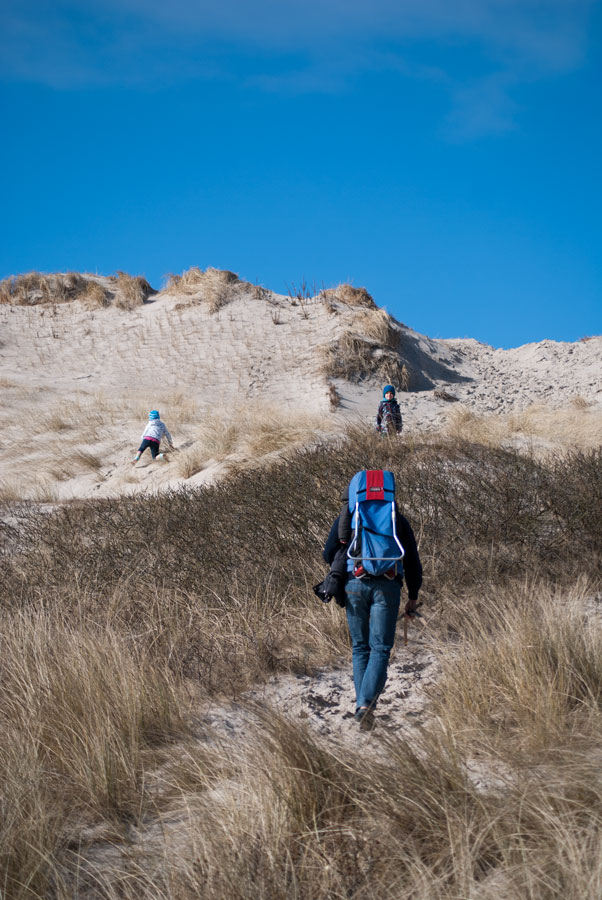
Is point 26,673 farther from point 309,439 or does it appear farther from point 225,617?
point 309,439

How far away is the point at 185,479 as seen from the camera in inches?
519

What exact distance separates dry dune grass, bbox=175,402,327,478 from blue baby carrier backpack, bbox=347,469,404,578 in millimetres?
8137

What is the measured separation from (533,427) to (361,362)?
842 cm

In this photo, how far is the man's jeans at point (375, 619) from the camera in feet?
12.5

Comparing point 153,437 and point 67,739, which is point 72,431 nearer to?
point 153,437

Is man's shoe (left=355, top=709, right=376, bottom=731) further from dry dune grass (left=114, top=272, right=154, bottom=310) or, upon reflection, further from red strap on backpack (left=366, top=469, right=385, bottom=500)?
dry dune grass (left=114, top=272, right=154, bottom=310)

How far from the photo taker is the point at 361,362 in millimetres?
21797

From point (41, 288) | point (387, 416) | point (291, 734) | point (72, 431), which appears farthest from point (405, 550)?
Answer: point (41, 288)

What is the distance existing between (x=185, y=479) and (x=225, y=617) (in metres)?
7.99

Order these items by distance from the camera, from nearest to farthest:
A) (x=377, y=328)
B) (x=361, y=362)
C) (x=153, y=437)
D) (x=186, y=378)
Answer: (x=153, y=437), (x=361, y=362), (x=186, y=378), (x=377, y=328)

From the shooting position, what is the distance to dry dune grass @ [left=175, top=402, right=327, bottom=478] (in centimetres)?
1277

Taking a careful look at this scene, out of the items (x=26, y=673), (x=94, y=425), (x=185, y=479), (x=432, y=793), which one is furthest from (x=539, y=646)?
(x=94, y=425)

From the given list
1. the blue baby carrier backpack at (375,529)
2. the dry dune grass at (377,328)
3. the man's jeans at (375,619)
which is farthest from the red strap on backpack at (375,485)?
the dry dune grass at (377,328)

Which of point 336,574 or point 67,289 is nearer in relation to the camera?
point 336,574
